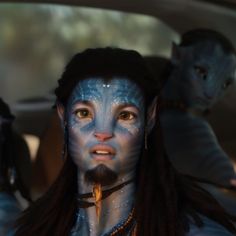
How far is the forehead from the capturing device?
4.16 ft

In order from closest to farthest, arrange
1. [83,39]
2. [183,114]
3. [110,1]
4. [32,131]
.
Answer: [110,1]
[183,114]
[32,131]
[83,39]

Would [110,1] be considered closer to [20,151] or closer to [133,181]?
[20,151]

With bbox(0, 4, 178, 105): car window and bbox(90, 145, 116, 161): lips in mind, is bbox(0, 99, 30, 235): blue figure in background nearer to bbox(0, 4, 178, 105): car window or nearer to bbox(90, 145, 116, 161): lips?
bbox(90, 145, 116, 161): lips

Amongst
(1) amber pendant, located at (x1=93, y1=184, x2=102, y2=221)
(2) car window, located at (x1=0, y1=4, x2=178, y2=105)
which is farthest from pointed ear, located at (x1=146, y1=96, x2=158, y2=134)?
(2) car window, located at (x1=0, y1=4, x2=178, y2=105)

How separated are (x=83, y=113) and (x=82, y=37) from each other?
1.45 metres

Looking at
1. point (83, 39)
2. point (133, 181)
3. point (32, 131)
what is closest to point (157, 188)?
point (133, 181)

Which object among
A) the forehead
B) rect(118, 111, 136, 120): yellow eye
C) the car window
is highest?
the forehead

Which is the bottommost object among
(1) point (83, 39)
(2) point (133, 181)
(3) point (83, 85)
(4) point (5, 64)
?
(4) point (5, 64)

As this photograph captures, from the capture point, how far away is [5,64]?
363 cm

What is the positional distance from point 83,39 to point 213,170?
3.44ft

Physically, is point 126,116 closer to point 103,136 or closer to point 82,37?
point 103,136

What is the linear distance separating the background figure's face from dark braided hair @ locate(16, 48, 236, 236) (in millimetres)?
19

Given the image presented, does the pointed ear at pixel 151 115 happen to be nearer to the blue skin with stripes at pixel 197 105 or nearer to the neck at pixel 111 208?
the neck at pixel 111 208

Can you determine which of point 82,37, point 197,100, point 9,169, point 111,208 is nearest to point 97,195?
point 111,208
